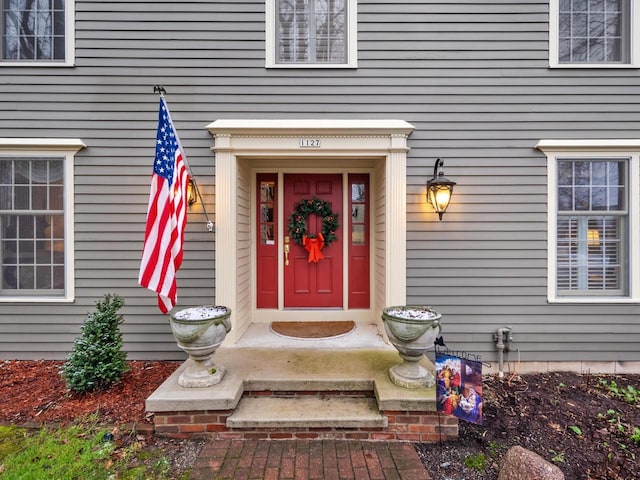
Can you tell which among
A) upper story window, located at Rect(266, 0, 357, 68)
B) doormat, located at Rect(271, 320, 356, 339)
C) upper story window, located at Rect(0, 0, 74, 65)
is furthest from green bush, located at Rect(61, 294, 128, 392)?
upper story window, located at Rect(266, 0, 357, 68)

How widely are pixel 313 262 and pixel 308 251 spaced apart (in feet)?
0.56

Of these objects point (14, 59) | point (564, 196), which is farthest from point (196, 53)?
point (564, 196)

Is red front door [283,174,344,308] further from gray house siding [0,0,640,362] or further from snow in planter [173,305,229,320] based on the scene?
snow in planter [173,305,229,320]

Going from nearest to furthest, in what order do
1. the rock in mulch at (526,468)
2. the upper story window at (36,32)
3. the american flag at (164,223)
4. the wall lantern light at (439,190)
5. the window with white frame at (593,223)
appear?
the rock in mulch at (526,468)
the american flag at (164,223)
the wall lantern light at (439,190)
the window with white frame at (593,223)
the upper story window at (36,32)

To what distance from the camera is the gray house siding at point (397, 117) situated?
3834mm

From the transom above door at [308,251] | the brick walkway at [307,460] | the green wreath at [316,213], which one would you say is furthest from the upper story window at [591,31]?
the brick walkway at [307,460]

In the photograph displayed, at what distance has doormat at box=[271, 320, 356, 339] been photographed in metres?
4.03

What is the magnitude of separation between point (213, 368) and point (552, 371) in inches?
150

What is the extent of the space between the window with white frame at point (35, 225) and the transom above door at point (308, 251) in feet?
7.36

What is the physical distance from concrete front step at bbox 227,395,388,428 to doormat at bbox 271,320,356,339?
110 cm

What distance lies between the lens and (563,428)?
9.47 ft

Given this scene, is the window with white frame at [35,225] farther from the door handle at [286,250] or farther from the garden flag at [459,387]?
the garden flag at [459,387]

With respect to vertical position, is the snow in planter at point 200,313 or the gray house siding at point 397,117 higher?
the gray house siding at point 397,117

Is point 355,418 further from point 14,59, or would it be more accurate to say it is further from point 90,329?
point 14,59
